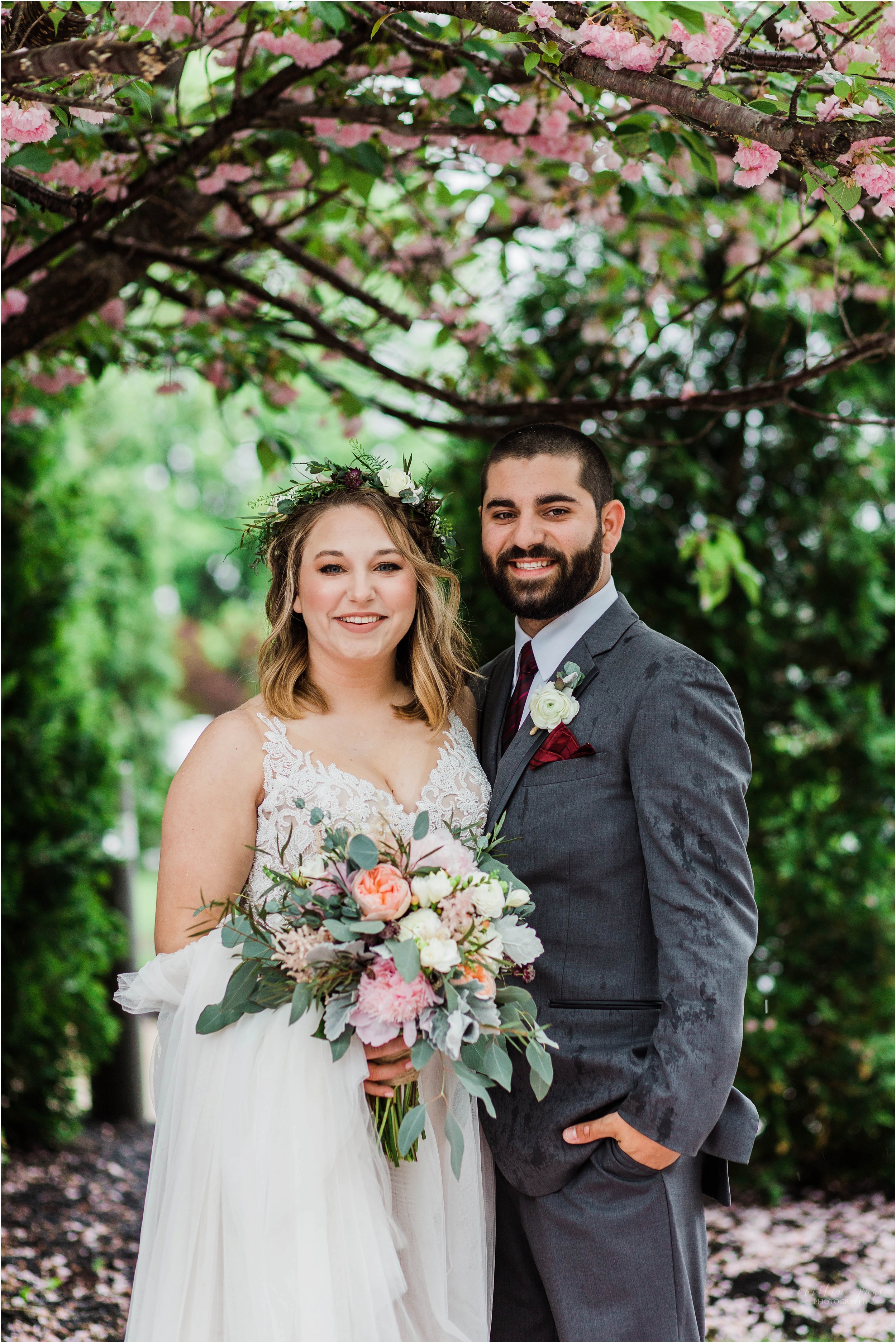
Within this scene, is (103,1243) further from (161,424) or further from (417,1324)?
(161,424)

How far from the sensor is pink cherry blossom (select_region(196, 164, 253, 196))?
3.36 metres

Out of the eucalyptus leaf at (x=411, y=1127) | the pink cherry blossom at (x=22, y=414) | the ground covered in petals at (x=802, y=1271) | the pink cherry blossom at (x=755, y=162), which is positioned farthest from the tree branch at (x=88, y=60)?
the ground covered in petals at (x=802, y=1271)

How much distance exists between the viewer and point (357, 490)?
2.57 m

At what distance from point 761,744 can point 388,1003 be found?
11.4 feet

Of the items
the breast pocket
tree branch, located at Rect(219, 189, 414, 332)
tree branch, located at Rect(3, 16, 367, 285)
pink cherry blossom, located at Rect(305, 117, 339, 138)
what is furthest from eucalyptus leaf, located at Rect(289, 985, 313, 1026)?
pink cherry blossom, located at Rect(305, 117, 339, 138)

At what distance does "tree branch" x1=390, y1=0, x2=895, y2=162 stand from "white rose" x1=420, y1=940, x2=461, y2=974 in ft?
5.23

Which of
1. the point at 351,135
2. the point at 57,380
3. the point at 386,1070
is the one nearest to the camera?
the point at 386,1070

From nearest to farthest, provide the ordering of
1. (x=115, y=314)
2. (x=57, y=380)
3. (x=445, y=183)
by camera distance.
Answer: (x=445, y=183) < (x=115, y=314) < (x=57, y=380)

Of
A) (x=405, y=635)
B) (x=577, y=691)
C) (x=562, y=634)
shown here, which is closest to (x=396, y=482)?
(x=405, y=635)

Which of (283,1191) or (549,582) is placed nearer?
(283,1191)

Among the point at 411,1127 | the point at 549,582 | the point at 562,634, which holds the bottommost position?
the point at 411,1127

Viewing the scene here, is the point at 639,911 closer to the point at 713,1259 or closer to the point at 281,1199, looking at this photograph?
the point at 281,1199

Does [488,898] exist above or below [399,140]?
below

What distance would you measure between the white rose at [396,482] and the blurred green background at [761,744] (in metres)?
2.06
